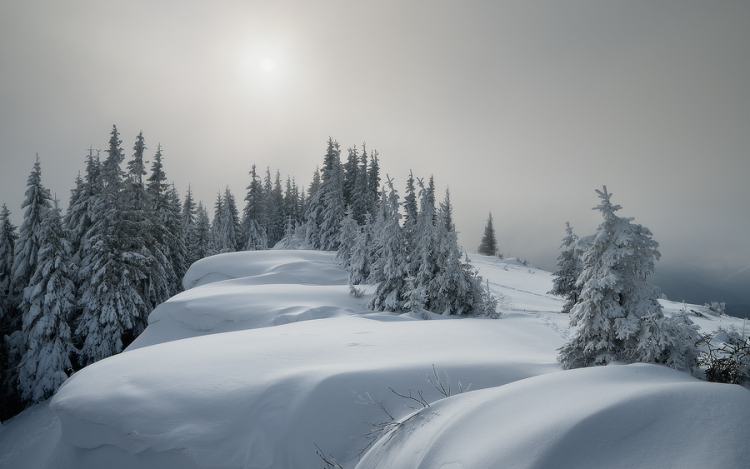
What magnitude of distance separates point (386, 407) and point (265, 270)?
22036mm

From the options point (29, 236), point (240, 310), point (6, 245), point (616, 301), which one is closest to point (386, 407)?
point (616, 301)

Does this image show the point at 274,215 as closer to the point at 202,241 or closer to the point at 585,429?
the point at 202,241

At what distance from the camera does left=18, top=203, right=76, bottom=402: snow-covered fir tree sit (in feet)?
63.4

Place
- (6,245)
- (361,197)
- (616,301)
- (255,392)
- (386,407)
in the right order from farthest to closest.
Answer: (361,197)
(6,245)
(616,301)
(255,392)
(386,407)

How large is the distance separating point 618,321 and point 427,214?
11090 mm

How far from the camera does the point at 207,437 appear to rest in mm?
5094

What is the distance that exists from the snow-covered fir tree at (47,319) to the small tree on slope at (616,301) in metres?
25.4

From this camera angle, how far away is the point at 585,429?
10.8 ft

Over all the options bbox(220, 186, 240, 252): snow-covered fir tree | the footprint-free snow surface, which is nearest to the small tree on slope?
the footprint-free snow surface

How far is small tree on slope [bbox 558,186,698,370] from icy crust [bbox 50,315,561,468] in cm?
82

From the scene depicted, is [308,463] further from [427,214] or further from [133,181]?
[133,181]

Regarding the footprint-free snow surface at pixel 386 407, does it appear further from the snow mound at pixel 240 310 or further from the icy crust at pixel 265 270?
the icy crust at pixel 265 270

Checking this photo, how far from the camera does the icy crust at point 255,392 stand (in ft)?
16.5

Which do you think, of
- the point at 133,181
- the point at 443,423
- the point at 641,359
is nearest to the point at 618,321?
the point at 641,359
